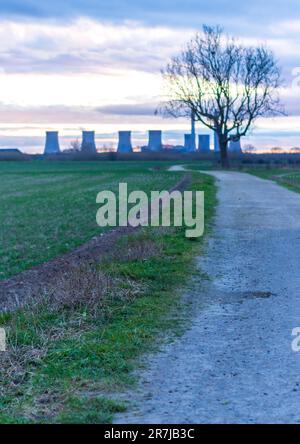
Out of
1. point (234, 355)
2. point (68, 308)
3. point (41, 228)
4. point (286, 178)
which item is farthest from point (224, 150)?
point (234, 355)

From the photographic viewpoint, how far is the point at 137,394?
20.5 feet

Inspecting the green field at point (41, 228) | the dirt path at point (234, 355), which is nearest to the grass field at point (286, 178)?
the green field at point (41, 228)

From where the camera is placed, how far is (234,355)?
Answer: 7.34 m

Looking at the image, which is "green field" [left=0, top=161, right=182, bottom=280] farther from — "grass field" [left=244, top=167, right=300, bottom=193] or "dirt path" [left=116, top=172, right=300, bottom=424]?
"grass field" [left=244, top=167, right=300, bottom=193]

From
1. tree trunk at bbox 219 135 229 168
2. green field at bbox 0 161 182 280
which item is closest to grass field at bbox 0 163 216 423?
green field at bbox 0 161 182 280

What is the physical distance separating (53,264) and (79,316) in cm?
626

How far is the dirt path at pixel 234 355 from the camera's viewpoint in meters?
5.82

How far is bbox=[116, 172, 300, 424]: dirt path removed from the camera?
5.82 metres

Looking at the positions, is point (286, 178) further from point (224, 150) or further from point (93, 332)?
point (93, 332)

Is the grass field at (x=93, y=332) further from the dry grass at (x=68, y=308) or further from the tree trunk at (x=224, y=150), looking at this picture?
the tree trunk at (x=224, y=150)

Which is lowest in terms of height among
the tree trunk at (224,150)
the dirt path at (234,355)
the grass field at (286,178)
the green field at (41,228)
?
the green field at (41,228)

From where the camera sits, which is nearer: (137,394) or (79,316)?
(137,394)
